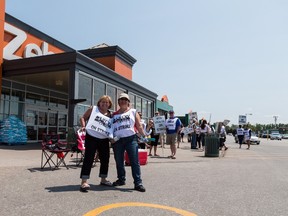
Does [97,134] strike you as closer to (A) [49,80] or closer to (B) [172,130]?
(B) [172,130]

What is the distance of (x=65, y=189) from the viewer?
5.68m

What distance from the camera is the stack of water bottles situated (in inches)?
619

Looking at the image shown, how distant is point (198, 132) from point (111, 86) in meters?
6.42

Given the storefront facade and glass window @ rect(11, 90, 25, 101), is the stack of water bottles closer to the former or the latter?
the storefront facade

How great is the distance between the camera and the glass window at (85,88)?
584 inches

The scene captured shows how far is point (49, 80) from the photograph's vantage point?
18.5 meters

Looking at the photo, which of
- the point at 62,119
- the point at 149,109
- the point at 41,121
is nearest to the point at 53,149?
the point at 41,121

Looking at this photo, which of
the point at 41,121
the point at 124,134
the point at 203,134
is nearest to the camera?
the point at 124,134

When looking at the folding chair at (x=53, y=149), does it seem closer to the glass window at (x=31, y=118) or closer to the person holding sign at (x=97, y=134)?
the person holding sign at (x=97, y=134)

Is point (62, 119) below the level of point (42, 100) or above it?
below

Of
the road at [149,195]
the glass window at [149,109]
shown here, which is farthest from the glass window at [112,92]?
the road at [149,195]

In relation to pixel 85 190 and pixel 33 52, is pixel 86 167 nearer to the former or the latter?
pixel 85 190

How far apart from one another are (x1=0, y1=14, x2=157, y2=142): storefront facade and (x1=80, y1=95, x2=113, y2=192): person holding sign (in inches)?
274

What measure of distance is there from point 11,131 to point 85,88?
4.48 m
